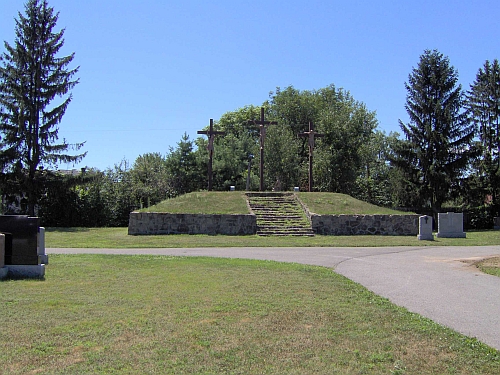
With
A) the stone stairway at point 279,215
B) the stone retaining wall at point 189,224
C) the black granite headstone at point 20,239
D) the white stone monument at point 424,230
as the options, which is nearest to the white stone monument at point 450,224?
the white stone monument at point 424,230

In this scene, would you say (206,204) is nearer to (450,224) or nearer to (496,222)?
(450,224)

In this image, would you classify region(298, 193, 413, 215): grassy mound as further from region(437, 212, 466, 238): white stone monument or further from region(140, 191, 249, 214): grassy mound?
region(140, 191, 249, 214): grassy mound

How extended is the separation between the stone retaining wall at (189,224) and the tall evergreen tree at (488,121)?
22.8m

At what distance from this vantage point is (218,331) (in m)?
5.52

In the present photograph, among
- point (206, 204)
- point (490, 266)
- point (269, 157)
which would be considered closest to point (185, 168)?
point (269, 157)

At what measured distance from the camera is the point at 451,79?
36719mm

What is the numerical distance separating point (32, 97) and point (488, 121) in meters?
33.4

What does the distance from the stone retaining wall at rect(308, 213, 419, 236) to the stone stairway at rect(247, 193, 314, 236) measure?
0.66 m

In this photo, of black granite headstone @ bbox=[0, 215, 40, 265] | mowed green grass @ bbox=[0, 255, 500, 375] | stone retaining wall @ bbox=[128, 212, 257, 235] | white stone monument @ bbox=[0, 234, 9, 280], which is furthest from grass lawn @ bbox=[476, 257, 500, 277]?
stone retaining wall @ bbox=[128, 212, 257, 235]

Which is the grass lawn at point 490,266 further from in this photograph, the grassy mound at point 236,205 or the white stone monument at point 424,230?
the grassy mound at point 236,205

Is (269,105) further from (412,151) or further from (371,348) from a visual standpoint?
(371,348)

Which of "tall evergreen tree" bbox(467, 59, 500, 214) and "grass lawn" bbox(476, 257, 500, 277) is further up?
"tall evergreen tree" bbox(467, 59, 500, 214)

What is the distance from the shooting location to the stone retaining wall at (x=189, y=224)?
73.3 ft

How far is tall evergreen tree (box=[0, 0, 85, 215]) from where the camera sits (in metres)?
31.2
